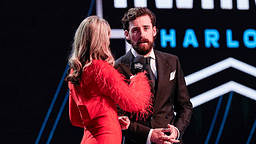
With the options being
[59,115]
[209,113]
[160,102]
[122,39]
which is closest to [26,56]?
[59,115]

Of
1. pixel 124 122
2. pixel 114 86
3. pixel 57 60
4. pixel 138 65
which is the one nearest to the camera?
pixel 114 86

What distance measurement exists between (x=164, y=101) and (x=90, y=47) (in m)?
0.60

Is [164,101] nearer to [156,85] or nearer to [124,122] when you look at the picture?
[156,85]

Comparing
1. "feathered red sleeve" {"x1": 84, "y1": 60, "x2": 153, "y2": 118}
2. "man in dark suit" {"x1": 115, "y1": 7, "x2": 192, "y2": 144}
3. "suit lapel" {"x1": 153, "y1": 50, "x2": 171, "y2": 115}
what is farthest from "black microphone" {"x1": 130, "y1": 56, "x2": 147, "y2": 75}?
"feathered red sleeve" {"x1": 84, "y1": 60, "x2": 153, "y2": 118}

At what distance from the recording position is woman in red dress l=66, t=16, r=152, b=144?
1.51 meters

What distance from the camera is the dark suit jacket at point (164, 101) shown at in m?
1.80

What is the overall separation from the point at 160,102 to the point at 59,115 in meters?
1.52

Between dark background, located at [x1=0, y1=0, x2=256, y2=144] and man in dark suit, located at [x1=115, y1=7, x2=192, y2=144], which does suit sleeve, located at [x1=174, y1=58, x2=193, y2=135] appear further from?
dark background, located at [x1=0, y1=0, x2=256, y2=144]

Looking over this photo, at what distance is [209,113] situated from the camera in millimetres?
3344

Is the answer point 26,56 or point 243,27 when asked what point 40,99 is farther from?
point 243,27

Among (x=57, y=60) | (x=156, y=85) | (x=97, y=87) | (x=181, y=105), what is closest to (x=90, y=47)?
(x=97, y=87)

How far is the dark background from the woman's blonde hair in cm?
149

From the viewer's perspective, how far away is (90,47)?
1.54 m

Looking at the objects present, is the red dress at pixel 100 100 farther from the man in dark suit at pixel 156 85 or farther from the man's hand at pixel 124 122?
the man in dark suit at pixel 156 85
